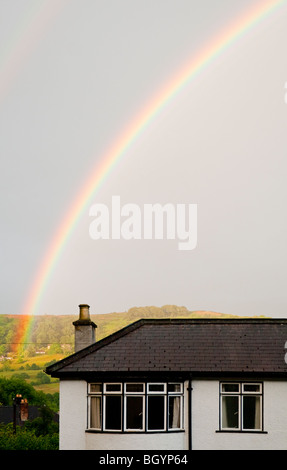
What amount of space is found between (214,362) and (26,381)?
→ 114139 mm

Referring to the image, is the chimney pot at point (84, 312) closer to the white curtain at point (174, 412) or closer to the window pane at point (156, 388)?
the window pane at point (156, 388)

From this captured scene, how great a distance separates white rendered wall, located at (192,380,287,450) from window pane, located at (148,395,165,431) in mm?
1174

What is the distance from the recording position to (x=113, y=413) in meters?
21.2

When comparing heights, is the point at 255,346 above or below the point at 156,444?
above

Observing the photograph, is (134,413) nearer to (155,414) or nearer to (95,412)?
(155,414)

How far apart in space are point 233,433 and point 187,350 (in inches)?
134

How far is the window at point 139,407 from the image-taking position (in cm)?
2103

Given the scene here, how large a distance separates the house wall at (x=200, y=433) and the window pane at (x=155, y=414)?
12.1 inches

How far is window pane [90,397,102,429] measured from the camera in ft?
70.4

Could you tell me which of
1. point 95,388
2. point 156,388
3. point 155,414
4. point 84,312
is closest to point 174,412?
point 155,414

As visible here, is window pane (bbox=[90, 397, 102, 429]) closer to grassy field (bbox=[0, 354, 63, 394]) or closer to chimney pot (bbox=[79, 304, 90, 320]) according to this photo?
chimney pot (bbox=[79, 304, 90, 320])

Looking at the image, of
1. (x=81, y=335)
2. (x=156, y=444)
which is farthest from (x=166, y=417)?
(x=81, y=335)
